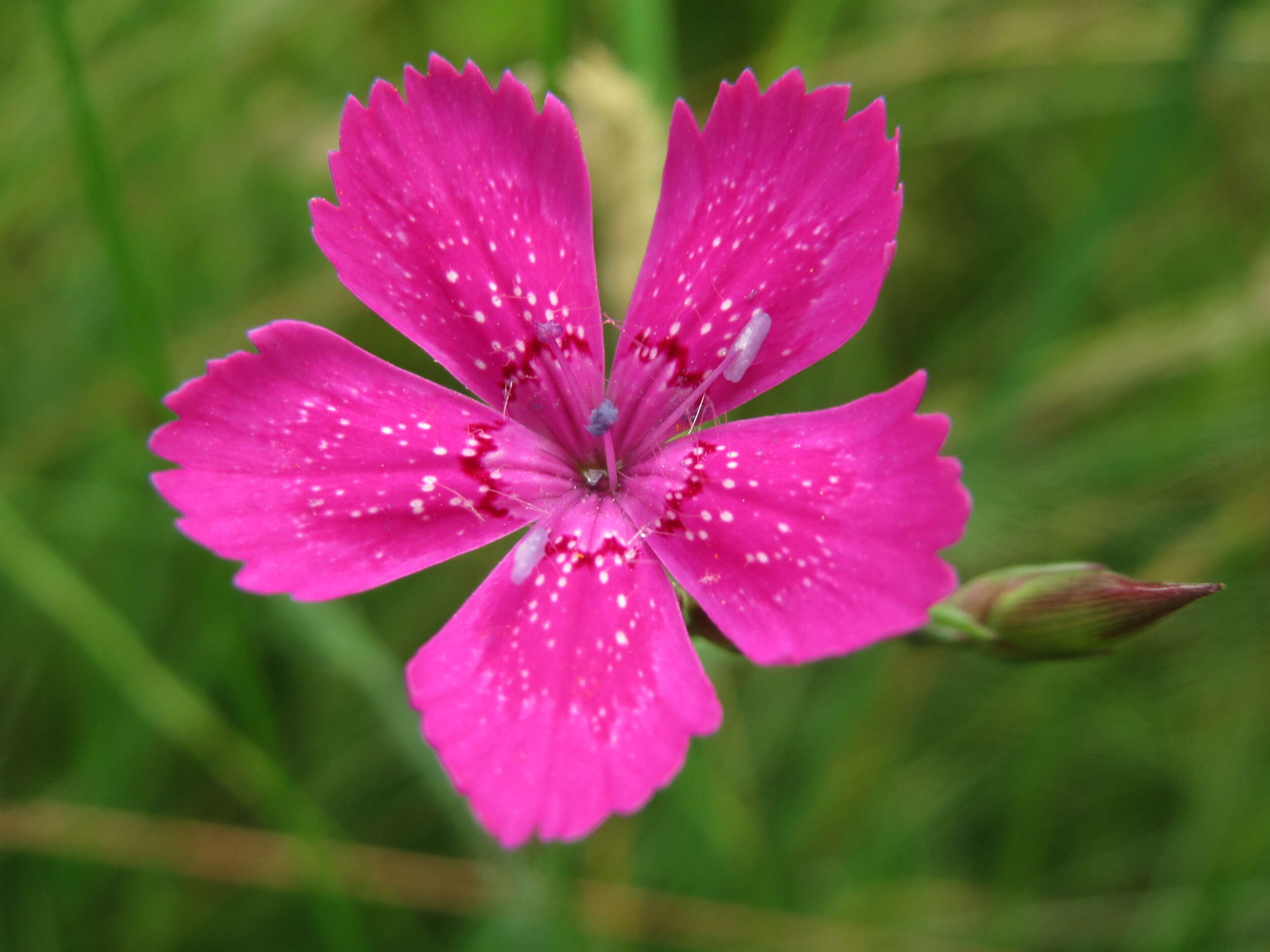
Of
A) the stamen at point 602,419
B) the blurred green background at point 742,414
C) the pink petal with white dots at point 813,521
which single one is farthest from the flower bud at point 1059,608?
the blurred green background at point 742,414

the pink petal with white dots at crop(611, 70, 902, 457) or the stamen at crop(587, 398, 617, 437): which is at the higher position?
the pink petal with white dots at crop(611, 70, 902, 457)

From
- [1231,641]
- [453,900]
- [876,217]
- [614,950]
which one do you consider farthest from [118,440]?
[1231,641]

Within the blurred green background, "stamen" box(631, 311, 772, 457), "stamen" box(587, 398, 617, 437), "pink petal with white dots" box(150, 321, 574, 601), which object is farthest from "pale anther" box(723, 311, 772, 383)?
the blurred green background

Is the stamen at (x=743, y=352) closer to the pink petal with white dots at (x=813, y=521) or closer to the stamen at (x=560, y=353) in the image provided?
the pink petal with white dots at (x=813, y=521)

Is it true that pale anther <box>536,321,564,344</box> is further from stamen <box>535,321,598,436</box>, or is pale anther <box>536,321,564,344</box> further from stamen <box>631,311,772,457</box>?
stamen <box>631,311,772,457</box>

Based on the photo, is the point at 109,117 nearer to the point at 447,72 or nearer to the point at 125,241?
the point at 125,241

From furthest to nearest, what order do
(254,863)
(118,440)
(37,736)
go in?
(118,440) → (37,736) → (254,863)
